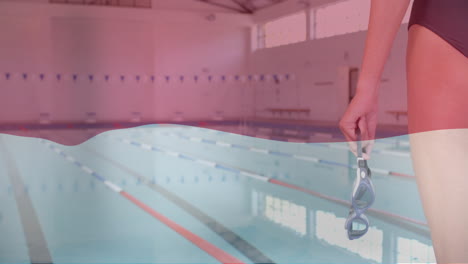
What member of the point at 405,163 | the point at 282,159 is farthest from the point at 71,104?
the point at 405,163

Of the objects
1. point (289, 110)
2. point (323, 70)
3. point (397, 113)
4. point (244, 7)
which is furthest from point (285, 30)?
point (397, 113)

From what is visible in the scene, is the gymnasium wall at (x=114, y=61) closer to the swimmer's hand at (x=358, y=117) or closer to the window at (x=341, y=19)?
the window at (x=341, y=19)

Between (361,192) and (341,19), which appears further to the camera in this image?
(341,19)

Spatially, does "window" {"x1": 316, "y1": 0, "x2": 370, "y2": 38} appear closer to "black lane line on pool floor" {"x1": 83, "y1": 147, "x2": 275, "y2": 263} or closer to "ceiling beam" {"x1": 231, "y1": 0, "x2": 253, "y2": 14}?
"ceiling beam" {"x1": 231, "y1": 0, "x2": 253, "y2": 14}

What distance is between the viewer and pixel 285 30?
1705cm

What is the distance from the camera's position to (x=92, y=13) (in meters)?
16.7

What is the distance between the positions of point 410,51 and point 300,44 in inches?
607

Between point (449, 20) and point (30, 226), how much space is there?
3.58m

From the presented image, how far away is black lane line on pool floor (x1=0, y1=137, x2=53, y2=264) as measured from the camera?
296 cm

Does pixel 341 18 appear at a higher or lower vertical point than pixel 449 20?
higher

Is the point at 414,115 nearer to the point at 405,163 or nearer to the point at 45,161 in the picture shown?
the point at 405,163

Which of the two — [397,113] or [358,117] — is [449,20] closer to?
[358,117]

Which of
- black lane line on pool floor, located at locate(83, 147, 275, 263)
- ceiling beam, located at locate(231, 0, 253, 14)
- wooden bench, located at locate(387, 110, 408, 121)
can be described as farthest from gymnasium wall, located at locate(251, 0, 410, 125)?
black lane line on pool floor, located at locate(83, 147, 275, 263)

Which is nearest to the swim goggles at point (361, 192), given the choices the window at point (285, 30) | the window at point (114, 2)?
the window at point (285, 30)
